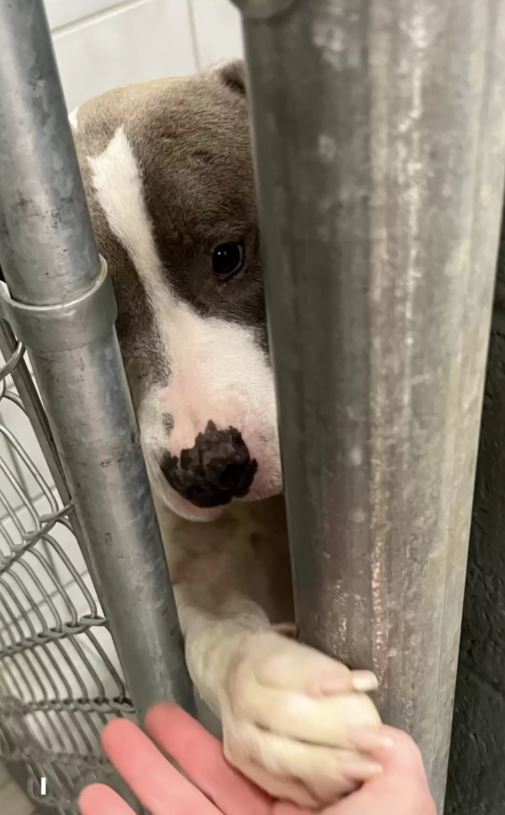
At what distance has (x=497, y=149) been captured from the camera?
276 millimetres

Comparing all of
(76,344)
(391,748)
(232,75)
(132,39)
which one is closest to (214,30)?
(132,39)

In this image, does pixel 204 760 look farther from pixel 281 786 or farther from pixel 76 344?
pixel 76 344

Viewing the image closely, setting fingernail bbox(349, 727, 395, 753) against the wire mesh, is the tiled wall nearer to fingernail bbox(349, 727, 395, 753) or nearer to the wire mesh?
the wire mesh

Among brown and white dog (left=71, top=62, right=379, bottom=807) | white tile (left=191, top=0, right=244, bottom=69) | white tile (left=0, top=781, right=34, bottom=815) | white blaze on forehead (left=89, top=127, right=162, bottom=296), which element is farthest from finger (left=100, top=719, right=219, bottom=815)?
white tile (left=191, top=0, right=244, bottom=69)

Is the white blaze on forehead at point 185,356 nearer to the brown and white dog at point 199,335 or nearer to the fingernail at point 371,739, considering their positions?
the brown and white dog at point 199,335

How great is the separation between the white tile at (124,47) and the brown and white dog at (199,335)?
0.48 meters

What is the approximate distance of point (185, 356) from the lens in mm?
766

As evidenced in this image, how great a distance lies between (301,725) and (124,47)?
1.18 meters

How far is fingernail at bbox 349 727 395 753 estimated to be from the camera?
17.3 inches

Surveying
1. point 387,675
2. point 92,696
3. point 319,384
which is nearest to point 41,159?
point 319,384

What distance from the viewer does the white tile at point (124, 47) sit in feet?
4.36

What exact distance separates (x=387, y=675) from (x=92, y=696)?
0.54 m

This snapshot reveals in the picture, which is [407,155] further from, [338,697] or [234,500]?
[234,500]

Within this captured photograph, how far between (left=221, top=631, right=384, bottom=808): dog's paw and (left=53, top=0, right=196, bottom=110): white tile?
1.04 meters
